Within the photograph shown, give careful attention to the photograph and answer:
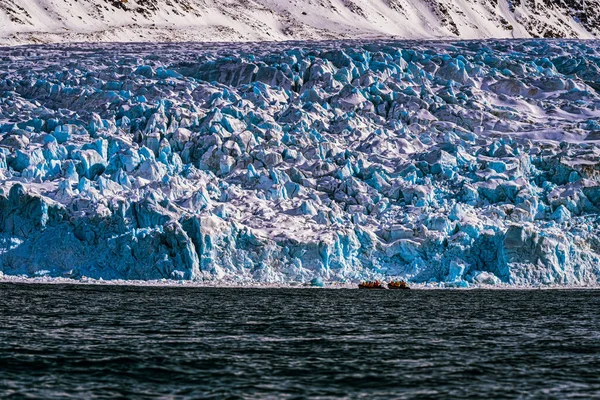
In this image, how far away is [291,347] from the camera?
62.7 ft

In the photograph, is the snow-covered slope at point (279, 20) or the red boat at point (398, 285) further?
the snow-covered slope at point (279, 20)

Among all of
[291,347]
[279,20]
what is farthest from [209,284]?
[279,20]

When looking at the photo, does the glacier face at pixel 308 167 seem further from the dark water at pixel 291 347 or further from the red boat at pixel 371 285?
the dark water at pixel 291 347

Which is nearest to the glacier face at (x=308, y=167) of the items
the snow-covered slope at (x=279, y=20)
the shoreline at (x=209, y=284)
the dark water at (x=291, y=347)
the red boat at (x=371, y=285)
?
the shoreline at (x=209, y=284)

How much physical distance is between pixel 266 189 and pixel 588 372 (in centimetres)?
2601

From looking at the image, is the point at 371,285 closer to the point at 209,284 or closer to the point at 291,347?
the point at 209,284

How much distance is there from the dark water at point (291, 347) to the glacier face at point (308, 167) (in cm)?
434

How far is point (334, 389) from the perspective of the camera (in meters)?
14.2

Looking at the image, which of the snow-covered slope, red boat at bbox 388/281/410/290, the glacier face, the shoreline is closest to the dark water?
the shoreline

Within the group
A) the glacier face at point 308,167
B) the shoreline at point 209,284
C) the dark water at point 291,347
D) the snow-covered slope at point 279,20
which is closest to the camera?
the dark water at point 291,347

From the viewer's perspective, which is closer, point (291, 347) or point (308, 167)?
point (291, 347)

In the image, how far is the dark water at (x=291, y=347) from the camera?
14.3m

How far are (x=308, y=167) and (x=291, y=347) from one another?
2404 centimetres

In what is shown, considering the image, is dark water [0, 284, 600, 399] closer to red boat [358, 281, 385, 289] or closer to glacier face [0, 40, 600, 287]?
glacier face [0, 40, 600, 287]
